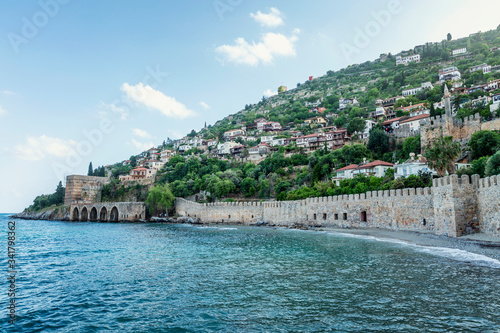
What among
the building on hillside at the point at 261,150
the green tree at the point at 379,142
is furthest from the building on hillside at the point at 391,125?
the building on hillside at the point at 261,150

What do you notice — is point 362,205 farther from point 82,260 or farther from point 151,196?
point 151,196

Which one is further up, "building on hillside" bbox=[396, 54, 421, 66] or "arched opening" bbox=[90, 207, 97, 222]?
"building on hillside" bbox=[396, 54, 421, 66]

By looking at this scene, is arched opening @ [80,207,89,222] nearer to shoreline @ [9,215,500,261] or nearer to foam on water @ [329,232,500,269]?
shoreline @ [9,215,500,261]

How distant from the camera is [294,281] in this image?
10922 mm

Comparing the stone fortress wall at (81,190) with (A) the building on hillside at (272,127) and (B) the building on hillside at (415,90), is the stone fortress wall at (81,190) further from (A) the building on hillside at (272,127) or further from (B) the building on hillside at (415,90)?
(B) the building on hillside at (415,90)

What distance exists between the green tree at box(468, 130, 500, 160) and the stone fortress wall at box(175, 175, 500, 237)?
35.6ft

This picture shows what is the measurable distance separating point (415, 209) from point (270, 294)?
55.5 ft

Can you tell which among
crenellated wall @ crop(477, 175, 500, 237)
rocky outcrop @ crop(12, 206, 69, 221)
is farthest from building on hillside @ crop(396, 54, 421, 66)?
rocky outcrop @ crop(12, 206, 69, 221)

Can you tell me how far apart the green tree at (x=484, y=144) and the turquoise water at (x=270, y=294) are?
22.6 metres

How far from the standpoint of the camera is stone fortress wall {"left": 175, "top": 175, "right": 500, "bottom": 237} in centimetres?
1703

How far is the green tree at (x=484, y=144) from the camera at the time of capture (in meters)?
31.2

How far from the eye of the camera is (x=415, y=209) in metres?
22.2

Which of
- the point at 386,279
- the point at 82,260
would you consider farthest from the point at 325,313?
the point at 82,260

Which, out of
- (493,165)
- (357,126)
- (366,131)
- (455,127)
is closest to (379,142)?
(455,127)
